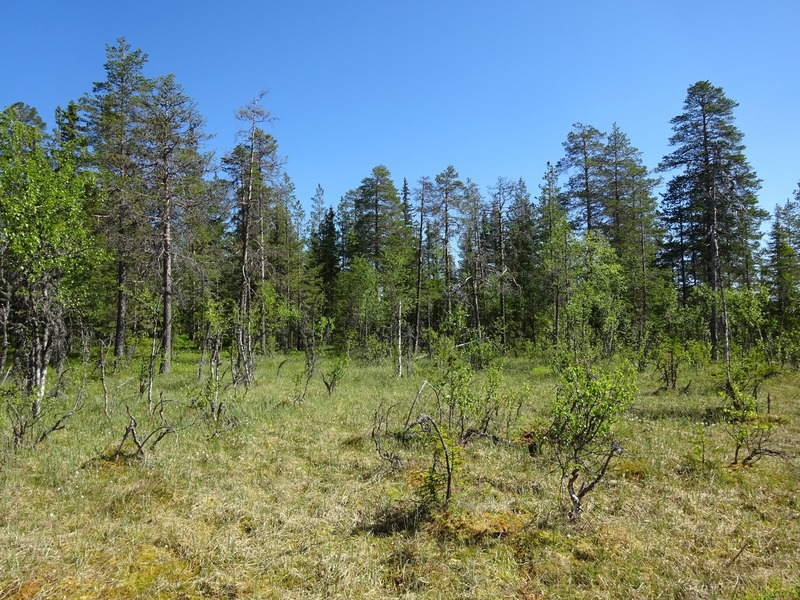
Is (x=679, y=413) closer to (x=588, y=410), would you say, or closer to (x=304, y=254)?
(x=588, y=410)

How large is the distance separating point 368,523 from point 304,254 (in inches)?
1319

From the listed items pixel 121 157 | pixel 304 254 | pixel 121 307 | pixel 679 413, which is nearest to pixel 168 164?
pixel 121 157

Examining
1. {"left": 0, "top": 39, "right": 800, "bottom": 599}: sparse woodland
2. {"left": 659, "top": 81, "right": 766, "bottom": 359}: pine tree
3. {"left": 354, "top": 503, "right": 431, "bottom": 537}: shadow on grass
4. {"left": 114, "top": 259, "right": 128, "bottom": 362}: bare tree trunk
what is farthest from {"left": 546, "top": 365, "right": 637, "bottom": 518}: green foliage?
{"left": 114, "top": 259, "right": 128, "bottom": 362}: bare tree trunk

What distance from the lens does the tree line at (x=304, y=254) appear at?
10406mm

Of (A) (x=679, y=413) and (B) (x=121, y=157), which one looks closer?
(A) (x=679, y=413)

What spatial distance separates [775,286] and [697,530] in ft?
120

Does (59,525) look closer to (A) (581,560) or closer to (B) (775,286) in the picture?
(A) (581,560)

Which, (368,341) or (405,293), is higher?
(405,293)

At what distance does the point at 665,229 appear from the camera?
33.0 metres

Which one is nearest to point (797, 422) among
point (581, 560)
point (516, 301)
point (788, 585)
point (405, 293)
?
point (788, 585)

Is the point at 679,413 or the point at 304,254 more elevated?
the point at 304,254

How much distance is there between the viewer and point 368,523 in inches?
216

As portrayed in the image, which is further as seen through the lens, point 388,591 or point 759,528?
point 759,528

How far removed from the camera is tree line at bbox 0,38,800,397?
10406mm
